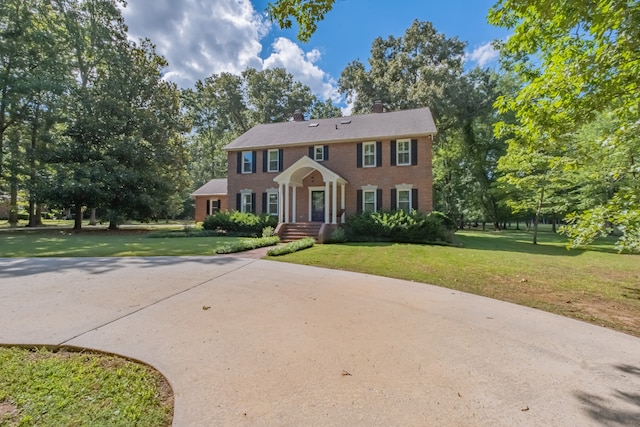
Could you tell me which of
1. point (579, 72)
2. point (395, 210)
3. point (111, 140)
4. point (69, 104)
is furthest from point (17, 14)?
point (579, 72)

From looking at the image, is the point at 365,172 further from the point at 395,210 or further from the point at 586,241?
the point at 586,241

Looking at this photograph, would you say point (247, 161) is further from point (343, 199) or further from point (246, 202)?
point (343, 199)

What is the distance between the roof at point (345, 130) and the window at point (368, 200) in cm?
310

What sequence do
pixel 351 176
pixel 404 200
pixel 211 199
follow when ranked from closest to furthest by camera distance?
pixel 404 200
pixel 351 176
pixel 211 199

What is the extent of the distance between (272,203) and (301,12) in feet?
49.3

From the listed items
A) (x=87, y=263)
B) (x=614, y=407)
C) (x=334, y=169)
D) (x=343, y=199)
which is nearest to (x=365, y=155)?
(x=334, y=169)

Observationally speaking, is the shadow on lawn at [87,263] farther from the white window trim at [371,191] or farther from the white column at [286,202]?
the white window trim at [371,191]

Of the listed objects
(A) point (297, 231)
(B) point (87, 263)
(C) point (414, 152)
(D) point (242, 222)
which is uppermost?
(C) point (414, 152)

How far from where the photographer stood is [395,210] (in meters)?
16.4

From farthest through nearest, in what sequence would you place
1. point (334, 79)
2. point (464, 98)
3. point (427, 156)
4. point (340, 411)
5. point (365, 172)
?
point (334, 79) < point (464, 98) < point (365, 172) < point (427, 156) < point (340, 411)

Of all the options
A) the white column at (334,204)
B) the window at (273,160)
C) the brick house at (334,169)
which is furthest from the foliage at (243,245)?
the window at (273,160)

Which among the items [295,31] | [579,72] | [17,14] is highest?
[17,14]

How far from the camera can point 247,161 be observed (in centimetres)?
1967

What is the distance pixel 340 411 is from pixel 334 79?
3390 centimetres
